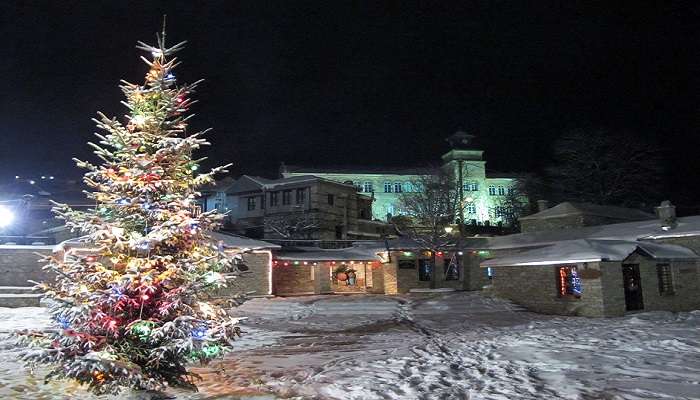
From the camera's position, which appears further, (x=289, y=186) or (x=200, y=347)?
(x=289, y=186)

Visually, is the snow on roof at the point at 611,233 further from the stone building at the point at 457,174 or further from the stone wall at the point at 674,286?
the stone building at the point at 457,174

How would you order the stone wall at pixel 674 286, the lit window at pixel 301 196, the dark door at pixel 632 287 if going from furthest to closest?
the lit window at pixel 301 196, the stone wall at pixel 674 286, the dark door at pixel 632 287

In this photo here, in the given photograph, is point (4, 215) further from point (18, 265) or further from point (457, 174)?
point (457, 174)

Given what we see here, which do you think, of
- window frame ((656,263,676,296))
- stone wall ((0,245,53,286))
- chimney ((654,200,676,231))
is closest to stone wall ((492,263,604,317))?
window frame ((656,263,676,296))

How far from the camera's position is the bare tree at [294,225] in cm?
4112

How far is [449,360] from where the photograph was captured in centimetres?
1077

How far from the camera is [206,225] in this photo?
809 cm

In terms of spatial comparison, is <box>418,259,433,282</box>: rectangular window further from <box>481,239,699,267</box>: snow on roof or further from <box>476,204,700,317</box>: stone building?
<box>481,239,699,267</box>: snow on roof

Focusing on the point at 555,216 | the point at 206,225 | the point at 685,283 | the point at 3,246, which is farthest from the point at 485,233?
the point at 206,225

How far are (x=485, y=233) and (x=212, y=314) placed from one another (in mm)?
48072

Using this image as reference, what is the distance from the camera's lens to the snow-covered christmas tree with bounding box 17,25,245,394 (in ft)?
23.3

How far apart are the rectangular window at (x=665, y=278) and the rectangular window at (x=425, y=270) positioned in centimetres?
1584

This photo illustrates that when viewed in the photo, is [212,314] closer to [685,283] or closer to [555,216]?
[685,283]

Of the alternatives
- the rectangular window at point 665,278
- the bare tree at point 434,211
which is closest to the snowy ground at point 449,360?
the rectangular window at point 665,278
